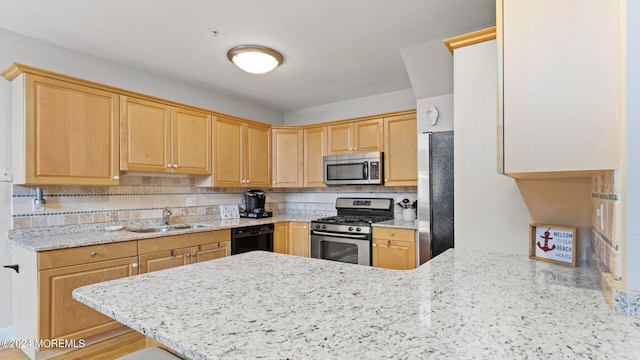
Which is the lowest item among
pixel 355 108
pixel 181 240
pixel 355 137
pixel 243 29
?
pixel 181 240

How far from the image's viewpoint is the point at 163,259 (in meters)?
2.82

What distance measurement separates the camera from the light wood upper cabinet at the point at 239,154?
12.0 ft

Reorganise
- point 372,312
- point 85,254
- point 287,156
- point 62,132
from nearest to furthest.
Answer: point 372,312 → point 85,254 → point 62,132 → point 287,156

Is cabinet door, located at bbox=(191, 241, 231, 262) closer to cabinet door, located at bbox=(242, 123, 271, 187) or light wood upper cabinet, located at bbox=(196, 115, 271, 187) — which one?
light wood upper cabinet, located at bbox=(196, 115, 271, 187)

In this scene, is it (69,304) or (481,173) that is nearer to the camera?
(481,173)

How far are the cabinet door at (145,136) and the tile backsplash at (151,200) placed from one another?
0.33 m

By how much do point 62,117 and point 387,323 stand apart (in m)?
2.86

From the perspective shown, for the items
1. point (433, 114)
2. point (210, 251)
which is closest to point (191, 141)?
point (210, 251)

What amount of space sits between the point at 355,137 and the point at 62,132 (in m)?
2.80

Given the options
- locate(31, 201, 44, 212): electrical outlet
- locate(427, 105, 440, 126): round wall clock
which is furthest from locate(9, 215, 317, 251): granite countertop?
locate(427, 105, 440, 126): round wall clock

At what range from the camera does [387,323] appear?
2.62 feet

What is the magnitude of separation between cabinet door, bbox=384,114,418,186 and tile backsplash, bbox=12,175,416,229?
33cm

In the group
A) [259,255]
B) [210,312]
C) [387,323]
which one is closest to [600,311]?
[387,323]

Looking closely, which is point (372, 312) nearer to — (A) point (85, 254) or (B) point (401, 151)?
(A) point (85, 254)
